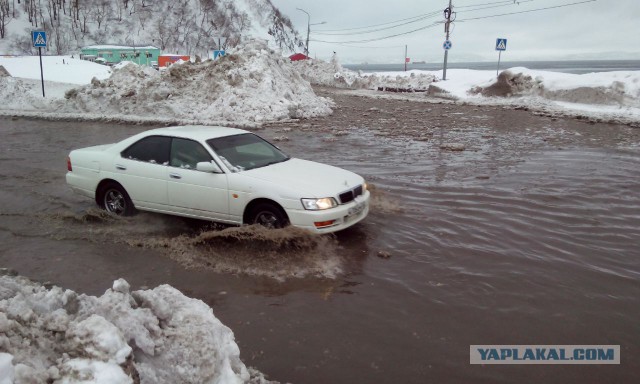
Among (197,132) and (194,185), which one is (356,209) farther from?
(197,132)

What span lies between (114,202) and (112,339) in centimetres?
524

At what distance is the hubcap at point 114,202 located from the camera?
734cm

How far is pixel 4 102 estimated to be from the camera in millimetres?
23234

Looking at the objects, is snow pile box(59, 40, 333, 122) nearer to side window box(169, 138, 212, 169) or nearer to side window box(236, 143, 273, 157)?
side window box(236, 143, 273, 157)

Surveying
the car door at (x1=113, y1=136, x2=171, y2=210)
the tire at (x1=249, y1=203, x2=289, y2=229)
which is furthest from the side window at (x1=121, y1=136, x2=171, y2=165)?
the tire at (x1=249, y1=203, x2=289, y2=229)

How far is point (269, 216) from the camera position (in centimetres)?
615

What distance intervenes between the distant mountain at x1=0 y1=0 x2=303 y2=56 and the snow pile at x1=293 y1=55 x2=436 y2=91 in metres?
49.0

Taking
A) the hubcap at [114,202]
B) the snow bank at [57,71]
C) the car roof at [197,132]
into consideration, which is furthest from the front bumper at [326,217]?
the snow bank at [57,71]

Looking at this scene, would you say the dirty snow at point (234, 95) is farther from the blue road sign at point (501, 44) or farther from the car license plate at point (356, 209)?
the car license plate at point (356, 209)

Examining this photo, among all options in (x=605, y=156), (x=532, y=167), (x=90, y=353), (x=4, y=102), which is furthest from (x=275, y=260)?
(x=4, y=102)

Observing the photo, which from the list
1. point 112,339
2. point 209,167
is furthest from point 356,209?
point 112,339

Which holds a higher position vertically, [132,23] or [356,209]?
[132,23]

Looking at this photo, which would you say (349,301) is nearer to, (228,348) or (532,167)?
(228,348)

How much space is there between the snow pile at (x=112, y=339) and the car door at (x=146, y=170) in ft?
12.1
